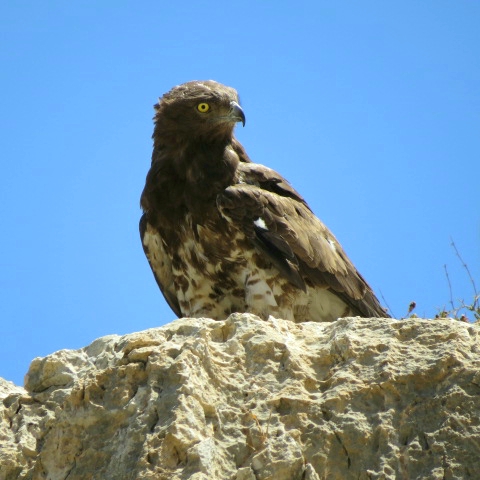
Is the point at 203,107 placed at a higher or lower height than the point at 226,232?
higher

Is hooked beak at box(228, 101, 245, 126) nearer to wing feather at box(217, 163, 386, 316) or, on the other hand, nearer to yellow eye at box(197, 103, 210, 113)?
yellow eye at box(197, 103, 210, 113)

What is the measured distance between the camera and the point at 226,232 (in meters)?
8.54

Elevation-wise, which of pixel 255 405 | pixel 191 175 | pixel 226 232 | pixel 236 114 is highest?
pixel 236 114

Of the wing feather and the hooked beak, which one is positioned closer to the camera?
the wing feather

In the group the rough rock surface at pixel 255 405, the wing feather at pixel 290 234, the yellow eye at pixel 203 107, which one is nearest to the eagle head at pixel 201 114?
the yellow eye at pixel 203 107

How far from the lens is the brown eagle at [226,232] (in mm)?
8547

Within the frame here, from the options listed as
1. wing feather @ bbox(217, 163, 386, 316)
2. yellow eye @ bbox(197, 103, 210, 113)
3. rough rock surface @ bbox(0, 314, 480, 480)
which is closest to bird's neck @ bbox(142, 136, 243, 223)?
wing feather @ bbox(217, 163, 386, 316)

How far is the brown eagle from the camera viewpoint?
855 centimetres

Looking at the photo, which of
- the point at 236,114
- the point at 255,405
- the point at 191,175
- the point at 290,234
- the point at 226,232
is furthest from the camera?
the point at 236,114

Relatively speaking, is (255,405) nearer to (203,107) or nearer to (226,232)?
(226,232)

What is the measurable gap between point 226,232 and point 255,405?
363 centimetres

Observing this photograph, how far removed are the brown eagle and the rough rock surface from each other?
293 cm

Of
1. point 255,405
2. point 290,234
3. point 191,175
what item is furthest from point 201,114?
point 255,405

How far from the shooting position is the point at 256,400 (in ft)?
16.6
